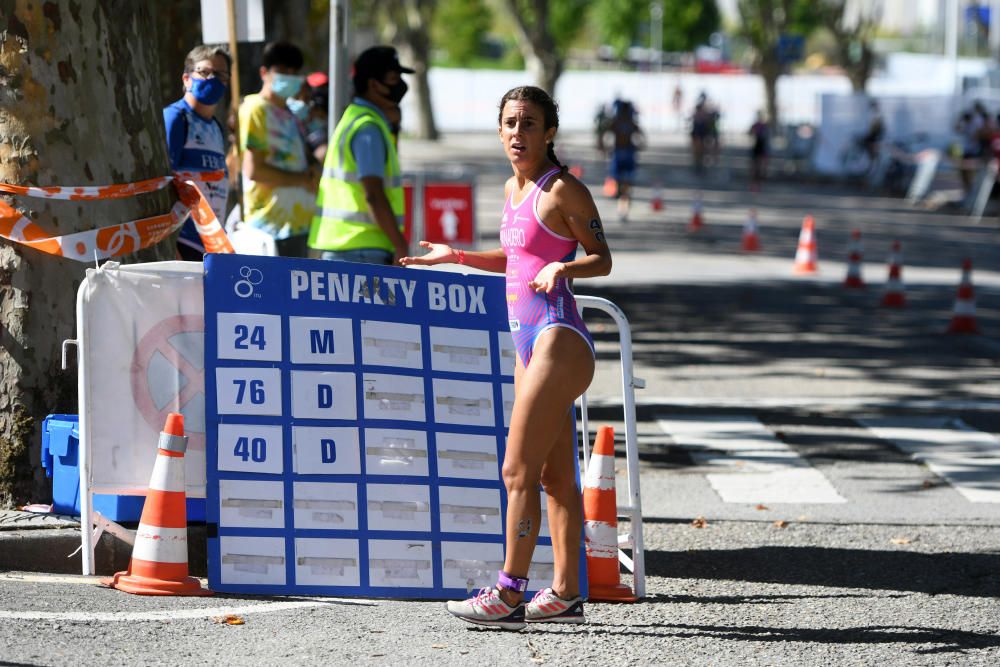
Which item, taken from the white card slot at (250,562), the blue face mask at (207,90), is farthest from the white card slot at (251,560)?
the blue face mask at (207,90)

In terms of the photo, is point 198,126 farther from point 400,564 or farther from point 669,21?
point 669,21

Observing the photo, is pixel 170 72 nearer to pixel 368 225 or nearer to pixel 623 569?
pixel 368 225

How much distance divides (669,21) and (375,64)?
104 meters

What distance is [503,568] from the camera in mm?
5906

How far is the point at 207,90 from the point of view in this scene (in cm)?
795

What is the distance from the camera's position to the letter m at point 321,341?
607 cm

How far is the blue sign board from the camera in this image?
5.96 m

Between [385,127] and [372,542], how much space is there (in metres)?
2.66

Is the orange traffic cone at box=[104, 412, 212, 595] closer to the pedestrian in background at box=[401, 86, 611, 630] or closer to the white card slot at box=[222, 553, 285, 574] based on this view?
the white card slot at box=[222, 553, 285, 574]

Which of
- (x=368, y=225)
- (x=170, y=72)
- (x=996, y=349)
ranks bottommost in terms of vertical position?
(x=996, y=349)

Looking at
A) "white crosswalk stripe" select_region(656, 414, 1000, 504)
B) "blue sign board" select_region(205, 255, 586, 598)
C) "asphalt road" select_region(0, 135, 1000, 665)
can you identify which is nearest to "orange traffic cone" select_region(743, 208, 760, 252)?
"asphalt road" select_region(0, 135, 1000, 665)

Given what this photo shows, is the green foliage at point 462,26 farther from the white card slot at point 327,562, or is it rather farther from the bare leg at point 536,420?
the bare leg at point 536,420

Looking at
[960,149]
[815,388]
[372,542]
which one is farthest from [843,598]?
[960,149]

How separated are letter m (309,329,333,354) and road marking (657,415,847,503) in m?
3.02
